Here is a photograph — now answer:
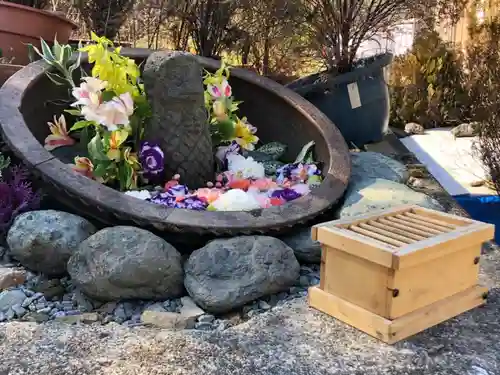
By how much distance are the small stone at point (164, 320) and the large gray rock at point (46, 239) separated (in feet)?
1.19

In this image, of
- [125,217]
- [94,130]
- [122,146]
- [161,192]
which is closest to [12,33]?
[94,130]

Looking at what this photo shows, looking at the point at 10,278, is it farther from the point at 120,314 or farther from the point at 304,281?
the point at 304,281

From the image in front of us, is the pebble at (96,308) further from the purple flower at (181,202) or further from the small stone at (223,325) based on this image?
the purple flower at (181,202)

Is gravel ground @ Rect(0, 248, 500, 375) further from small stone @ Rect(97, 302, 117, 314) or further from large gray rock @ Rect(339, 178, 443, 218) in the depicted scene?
large gray rock @ Rect(339, 178, 443, 218)

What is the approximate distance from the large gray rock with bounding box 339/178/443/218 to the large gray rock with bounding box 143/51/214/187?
2.20 ft

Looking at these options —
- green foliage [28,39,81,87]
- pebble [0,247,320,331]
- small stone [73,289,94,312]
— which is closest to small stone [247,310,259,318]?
pebble [0,247,320,331]

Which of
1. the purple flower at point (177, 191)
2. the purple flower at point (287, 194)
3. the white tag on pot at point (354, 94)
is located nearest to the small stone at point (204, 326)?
the purple flower at point (177, 191)

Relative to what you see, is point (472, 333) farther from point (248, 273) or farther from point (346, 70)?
point (346, 70)

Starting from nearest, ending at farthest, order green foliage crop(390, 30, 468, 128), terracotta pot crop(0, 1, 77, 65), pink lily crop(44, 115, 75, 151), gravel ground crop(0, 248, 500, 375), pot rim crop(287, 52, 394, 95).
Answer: gravel ground crop(0, 248, 500, 375), pink lily crop(44, 115, 75, 151), terracotta pot crop(0, 1, 77, 65), pot rim crop(287, 52, 394, 95), green foliage crop(390, 30, 468, 128)

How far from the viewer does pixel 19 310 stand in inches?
72.4

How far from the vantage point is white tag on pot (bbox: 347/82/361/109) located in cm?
367

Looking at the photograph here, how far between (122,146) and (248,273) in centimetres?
91

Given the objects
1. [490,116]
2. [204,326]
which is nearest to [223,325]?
[204,326]

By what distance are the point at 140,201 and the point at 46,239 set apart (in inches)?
13.4
